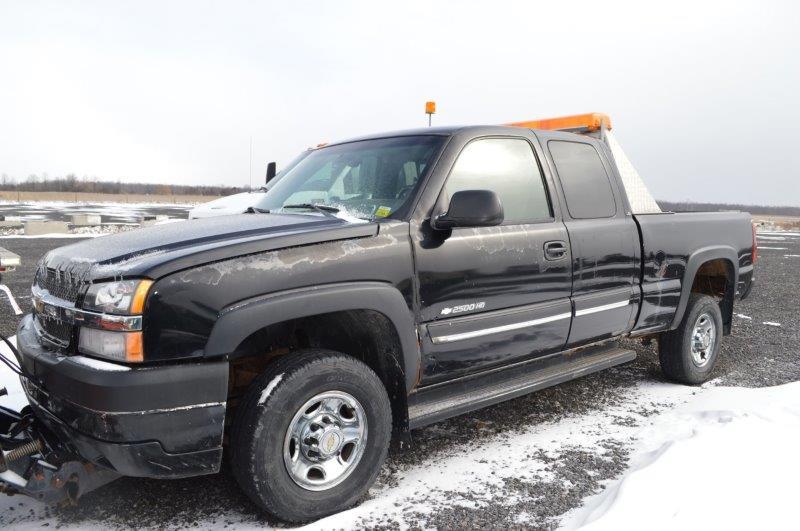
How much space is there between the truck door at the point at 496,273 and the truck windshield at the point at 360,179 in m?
0.19

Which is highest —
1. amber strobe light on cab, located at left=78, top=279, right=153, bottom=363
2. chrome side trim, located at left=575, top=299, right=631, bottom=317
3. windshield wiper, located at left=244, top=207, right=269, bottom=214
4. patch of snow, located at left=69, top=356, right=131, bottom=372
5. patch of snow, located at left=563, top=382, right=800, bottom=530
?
windshield wiper, located at left=244, top=207, right=269, bottom=214

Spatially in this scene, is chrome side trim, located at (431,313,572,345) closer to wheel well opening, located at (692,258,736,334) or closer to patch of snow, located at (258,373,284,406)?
patch of snow, located at (258,373,284,406)

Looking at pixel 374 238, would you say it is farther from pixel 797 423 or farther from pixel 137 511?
pixel 797 423

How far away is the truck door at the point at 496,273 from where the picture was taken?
3.18m

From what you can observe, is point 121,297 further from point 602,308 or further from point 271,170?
point 271,170

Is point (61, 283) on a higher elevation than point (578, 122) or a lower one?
lower

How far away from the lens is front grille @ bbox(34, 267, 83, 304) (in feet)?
8.50

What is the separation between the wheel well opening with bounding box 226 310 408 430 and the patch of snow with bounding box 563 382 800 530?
1041 millimetres

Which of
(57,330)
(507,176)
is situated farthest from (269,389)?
(507,176)

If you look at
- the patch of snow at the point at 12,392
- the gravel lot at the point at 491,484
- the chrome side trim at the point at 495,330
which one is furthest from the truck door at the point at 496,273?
the patch of snow at the point at 12,392

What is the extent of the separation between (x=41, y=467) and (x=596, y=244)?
10.9 feet

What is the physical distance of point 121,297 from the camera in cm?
240

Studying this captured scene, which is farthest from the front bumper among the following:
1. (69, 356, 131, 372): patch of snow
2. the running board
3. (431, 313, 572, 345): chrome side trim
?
(431, 313, 572, 345): chrome side trim

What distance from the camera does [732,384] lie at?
5.09 metres
